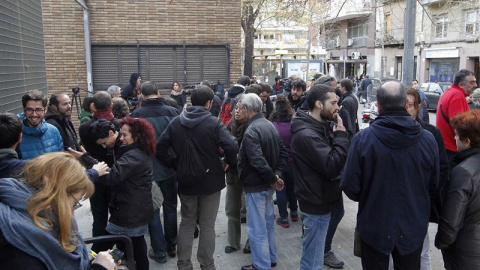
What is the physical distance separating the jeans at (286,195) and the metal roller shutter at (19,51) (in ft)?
11.9

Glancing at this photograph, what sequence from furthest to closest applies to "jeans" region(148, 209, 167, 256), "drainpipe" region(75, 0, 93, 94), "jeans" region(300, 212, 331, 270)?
"drainpipe" region(75, 0, 93, 94) → "jeans" region(148, 209, 167, 256) → "jeans" region(300, 212, 331, 270)

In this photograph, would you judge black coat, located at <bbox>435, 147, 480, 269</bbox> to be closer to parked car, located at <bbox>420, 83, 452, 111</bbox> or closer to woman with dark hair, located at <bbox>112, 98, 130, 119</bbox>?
woman with dark hair, located at <bbox>112, 98, 130, 119</bbox>

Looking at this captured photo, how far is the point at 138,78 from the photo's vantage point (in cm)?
790

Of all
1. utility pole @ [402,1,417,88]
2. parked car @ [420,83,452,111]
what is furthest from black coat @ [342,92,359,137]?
parked car @ [420,83,452,111]

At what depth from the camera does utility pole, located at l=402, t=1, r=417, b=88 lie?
6488 millimetres

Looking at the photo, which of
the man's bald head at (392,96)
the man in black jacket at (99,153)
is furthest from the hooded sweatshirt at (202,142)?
the man's bald head at (392,96)

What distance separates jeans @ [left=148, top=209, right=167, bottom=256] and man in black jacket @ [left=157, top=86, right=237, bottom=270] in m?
0.42

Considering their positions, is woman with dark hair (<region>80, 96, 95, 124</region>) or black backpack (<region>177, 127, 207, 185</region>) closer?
black backpack (<region>177, 127, 207, 185</region>)

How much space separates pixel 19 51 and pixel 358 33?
41.1m

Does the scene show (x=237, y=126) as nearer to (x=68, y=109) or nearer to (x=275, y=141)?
(x=275, y=141)

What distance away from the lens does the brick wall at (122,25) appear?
10500 millimetres

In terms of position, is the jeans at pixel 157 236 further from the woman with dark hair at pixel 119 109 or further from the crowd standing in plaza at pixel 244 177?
the woman with dark hair at pixel 119 109

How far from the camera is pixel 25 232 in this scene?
5.74ft

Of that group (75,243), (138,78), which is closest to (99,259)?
(75,243)
